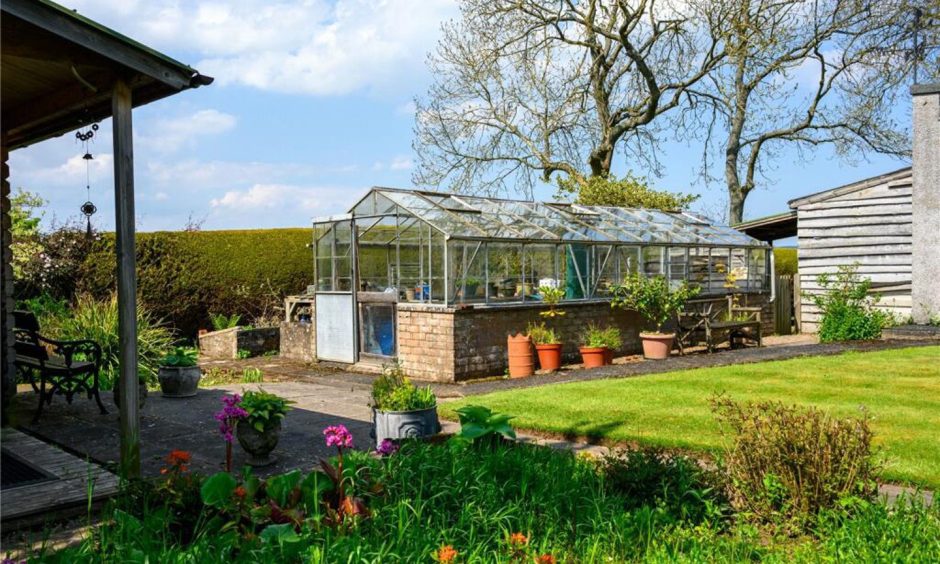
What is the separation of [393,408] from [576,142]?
2004 cm

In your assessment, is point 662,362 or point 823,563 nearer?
point 823,563

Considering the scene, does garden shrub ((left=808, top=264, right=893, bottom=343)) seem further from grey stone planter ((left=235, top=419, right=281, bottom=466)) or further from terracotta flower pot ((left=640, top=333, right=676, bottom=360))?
grey stone planter ((left=235, top=419, right=281, bottom=466))

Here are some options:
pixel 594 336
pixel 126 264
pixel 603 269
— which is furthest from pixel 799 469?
pixel 603 269

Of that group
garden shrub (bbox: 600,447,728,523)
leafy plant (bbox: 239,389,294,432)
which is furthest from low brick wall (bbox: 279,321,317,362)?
garden shrub (bbox: 600,447,728,523)

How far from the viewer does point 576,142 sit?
2523 cm

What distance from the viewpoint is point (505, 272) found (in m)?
13.6

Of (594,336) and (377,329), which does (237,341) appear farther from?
(594,336)

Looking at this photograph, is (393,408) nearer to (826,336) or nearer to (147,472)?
(147,472)

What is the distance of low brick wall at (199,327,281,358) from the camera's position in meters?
16.5

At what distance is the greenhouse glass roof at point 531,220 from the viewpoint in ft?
44.1

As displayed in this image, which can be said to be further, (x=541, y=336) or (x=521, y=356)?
(x=541, y=336)

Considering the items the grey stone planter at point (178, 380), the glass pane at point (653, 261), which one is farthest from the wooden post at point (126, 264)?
the glass pane at point (653, 261)

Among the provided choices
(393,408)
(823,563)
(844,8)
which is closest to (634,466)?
(823,563)

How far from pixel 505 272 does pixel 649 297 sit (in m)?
3.15
